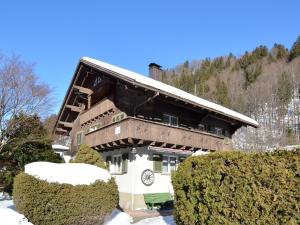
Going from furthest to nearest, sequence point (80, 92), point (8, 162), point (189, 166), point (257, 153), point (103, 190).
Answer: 1. point (80, 92)
2. point (8, 162)
3. point (103, 190)
4. point (189, 166)
5. point (257, 153)

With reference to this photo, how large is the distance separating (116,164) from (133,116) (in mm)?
3719

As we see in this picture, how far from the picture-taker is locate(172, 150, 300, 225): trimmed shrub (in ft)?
23.3

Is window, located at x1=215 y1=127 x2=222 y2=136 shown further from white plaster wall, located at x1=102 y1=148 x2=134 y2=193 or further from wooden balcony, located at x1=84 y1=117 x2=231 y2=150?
white plaster wall, located at x1=102 y1=148 x2=134 y2=193

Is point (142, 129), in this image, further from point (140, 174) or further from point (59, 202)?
point (59, 202)

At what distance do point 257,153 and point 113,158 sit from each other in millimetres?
15339

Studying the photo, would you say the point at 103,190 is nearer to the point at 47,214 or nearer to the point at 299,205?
the point at 47,214

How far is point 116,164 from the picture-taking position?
2178 cm

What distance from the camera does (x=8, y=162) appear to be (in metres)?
24.5

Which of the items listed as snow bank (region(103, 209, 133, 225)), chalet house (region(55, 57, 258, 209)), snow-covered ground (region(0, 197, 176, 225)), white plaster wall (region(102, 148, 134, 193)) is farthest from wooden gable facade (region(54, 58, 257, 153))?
snow-covered ground (region(0, 197, 176, 225))

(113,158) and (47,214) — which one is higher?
(113,158)

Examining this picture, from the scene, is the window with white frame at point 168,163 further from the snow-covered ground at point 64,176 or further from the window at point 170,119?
the snow-covered ground at point 64,176

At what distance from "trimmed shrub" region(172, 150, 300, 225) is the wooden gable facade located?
8116 mm

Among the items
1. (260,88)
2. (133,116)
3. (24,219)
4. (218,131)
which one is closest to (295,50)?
(260,88)

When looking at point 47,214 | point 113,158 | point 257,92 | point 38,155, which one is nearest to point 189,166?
point 47,214
